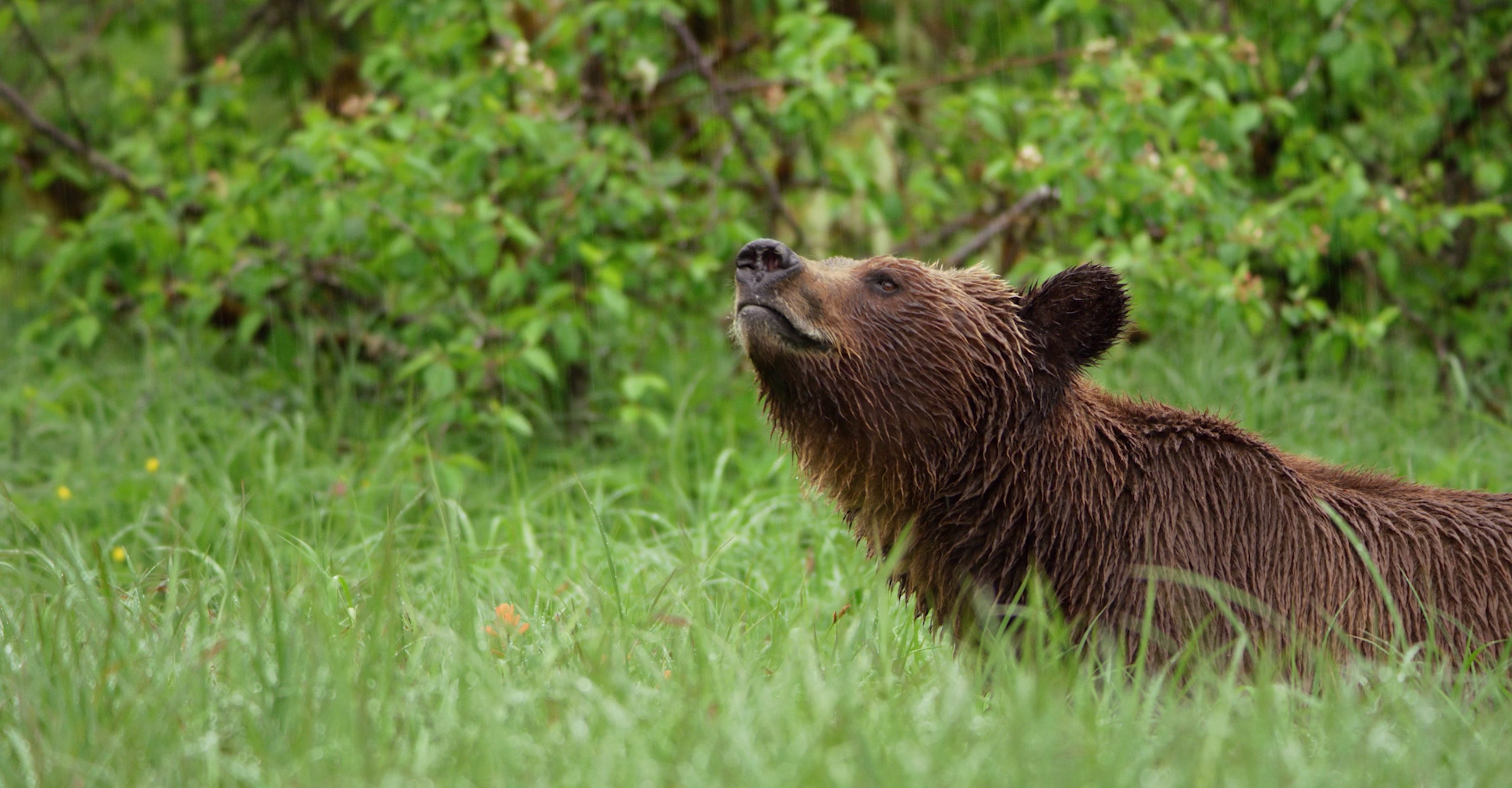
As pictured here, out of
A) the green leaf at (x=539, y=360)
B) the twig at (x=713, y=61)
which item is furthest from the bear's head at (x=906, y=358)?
the twig at (x=713, y=61)

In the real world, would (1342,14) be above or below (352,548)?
above

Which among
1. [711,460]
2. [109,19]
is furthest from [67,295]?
[711,460]

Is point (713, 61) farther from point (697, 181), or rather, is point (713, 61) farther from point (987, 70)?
point (987, 70)

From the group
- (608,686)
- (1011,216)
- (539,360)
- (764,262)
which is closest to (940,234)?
(1011,216)

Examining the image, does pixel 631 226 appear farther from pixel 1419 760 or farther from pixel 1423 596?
pixel 1419 760

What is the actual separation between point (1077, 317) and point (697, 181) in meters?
3.49

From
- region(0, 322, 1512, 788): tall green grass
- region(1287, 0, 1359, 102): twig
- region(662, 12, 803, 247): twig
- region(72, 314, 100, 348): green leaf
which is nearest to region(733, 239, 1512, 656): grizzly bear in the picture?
region(0, 322, 1512, 788): tall green grass

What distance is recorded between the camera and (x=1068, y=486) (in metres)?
3.40

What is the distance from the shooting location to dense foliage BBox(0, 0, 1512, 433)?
5828mm

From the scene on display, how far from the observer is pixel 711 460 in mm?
6230

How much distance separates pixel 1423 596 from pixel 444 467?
11.2 ft

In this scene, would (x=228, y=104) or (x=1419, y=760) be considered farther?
(x=228, y=104)

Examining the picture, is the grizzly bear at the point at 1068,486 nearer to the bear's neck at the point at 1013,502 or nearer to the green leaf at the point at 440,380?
the bear's neck at the point at 1013,502

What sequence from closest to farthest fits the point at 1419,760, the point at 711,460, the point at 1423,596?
1. the point at 1419,760
2. the point at 1423,596
3. the point at 711,460
